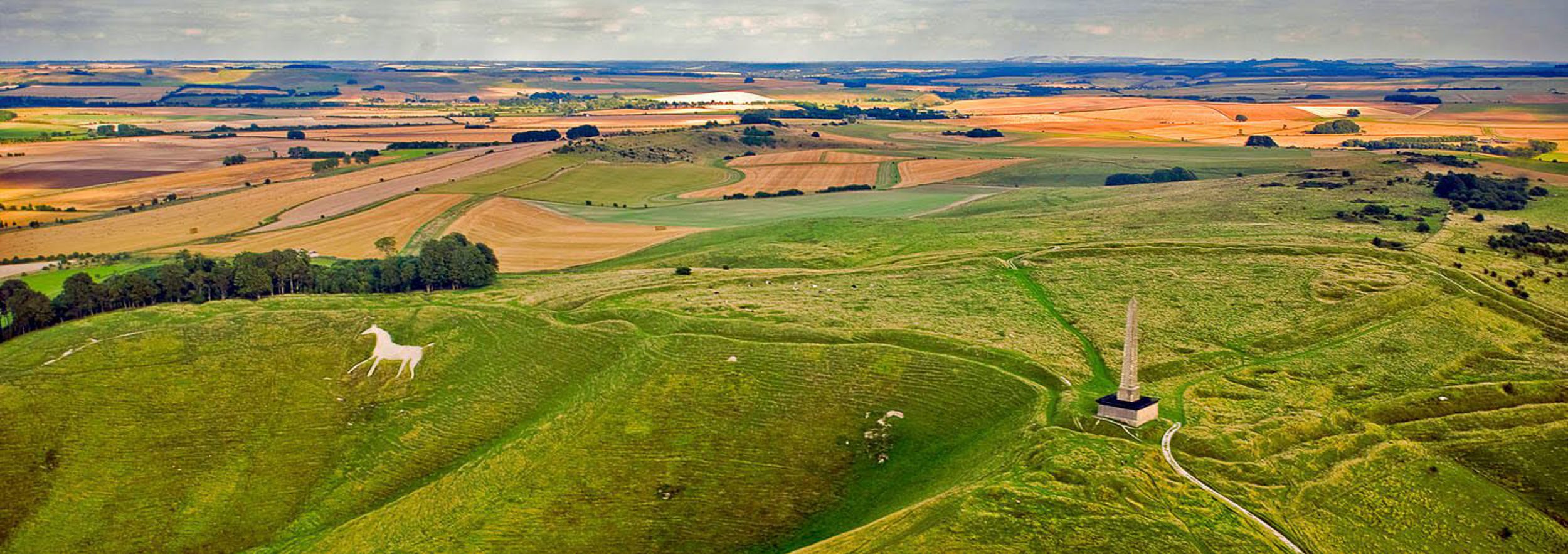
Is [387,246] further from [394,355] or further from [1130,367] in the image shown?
[1130,367]

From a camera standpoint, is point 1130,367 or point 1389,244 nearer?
point 1130,367

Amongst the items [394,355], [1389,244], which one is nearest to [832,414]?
[394,355]

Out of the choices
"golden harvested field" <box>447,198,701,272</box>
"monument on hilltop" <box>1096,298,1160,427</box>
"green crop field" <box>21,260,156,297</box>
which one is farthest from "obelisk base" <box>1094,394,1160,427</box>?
"green crop field" <box>21,260,156,297</box>

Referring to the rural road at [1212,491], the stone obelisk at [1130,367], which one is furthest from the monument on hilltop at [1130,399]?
the rural road at [1212,491]

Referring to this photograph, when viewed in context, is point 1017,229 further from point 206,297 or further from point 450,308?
point 206,297

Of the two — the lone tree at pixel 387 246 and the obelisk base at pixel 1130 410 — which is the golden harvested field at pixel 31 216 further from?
the obelisk base at pixel 1130 410

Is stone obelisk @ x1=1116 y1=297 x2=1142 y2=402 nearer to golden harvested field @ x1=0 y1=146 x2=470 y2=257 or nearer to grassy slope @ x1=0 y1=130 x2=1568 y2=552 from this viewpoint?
grassy slope @ x1=0 y1=130 x2=1568 y2=552
